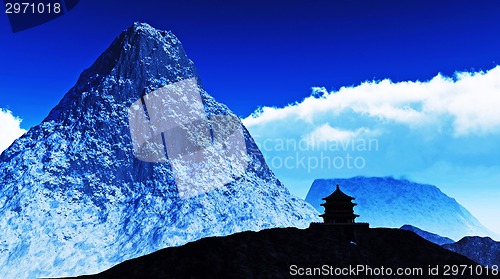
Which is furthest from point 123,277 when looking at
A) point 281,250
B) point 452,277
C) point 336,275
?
point 452,277

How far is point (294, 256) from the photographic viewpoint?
70.9 meters

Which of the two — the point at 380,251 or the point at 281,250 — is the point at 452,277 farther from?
the point at 281,250

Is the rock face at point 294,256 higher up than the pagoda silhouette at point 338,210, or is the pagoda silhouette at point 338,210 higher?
the pagoda silhouette at point 338,210

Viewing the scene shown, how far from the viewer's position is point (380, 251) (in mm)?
75500

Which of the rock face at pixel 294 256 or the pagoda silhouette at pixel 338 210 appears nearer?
the rock face at pixel 294 256

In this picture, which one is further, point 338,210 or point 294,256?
point 338,210

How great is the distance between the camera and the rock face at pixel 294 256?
213ft

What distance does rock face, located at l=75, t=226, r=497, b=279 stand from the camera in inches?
2554

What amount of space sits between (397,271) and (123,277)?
3588 centimetres

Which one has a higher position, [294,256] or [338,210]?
[338,210]

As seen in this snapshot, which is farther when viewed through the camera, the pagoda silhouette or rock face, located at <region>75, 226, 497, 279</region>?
the pagoda silhouette

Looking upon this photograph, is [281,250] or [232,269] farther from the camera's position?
[281,250]

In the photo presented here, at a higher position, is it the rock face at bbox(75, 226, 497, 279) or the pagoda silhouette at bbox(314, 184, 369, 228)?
the pagoda silhouette at bbox(314, 184, 369, 228)

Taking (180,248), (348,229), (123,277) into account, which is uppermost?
(348,229)
